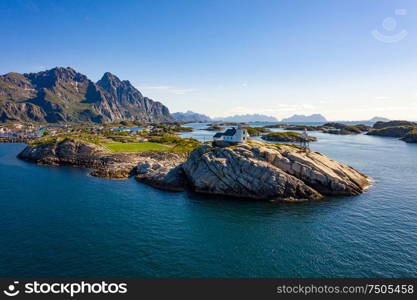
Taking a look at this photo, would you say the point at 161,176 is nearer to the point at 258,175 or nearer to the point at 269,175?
the point at 258,175

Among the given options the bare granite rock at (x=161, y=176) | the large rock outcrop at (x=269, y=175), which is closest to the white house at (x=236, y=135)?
the large rock outcrop at (x=269, y=175)

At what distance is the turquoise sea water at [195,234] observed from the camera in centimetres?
3062

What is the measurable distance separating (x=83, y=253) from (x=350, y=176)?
6929 cm

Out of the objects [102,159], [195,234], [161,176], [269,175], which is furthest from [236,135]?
[102,159]

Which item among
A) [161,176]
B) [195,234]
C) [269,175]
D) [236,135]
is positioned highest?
[236,135]

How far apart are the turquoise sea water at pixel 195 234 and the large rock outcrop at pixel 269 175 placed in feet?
13.8

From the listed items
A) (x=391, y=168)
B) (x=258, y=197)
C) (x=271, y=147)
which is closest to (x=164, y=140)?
(x=271, y=147)

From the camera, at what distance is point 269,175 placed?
194 ft

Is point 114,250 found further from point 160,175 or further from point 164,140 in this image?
point 164,140

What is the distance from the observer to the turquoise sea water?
100ft

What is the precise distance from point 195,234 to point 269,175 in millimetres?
27680

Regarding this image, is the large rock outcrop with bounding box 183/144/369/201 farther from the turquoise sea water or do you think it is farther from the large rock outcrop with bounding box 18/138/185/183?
the large rock outcrop with bounding box 18/138/185/183

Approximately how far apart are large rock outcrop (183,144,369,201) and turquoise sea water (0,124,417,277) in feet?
13.8

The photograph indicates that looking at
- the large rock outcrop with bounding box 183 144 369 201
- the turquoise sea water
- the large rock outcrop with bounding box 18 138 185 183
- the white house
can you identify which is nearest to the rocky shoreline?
the large rock outcrop with bounding box 183 144 369 201
